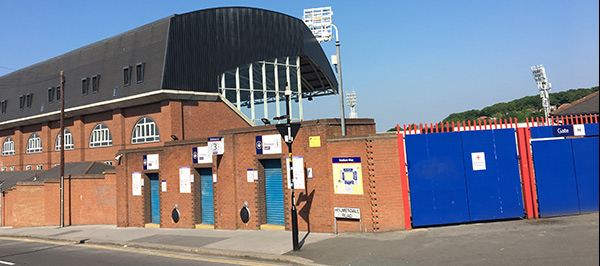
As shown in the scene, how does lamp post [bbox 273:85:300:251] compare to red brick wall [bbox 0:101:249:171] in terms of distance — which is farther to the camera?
red brick wall [bbox 0:101:249:171]

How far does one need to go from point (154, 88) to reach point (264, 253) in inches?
783

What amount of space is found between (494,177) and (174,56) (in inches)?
915

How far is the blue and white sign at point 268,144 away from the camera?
14406 millimetres

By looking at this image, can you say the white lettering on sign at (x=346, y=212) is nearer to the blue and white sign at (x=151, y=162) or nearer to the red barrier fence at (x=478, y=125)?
the red barrier fence at (x=478, y=125)

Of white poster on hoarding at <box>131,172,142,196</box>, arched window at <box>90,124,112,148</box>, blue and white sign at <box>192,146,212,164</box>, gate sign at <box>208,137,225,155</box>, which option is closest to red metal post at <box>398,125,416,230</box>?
gate sign at <box>208,137,225,155</box>

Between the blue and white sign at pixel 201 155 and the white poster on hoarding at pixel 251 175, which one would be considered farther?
the blue and white sign at pixel 201 155

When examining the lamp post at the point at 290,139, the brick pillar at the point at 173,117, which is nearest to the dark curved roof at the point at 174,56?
the brick pillar at the point at 173,117

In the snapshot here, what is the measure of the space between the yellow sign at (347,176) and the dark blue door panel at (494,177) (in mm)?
3519

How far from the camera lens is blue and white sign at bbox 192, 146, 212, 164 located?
16797 millimetres

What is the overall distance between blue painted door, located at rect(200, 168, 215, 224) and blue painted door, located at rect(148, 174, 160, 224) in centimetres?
367

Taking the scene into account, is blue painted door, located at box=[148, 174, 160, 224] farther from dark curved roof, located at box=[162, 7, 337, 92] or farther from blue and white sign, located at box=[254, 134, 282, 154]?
dark curved roof, located at box=[162, 7, 337, 92]

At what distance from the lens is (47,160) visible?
123ft

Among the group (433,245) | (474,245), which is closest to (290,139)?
(433,245)

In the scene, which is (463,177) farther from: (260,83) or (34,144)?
(34,144)
